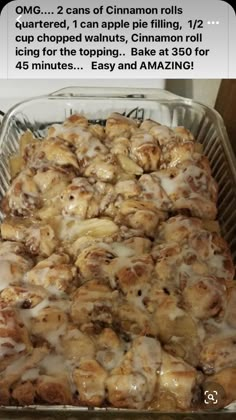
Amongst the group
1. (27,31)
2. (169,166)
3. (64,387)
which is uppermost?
(27,31)

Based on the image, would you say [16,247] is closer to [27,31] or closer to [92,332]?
[92,332]

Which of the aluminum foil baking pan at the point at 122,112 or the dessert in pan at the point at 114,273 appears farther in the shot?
the aluminum foil baking pan at the point at 122,112

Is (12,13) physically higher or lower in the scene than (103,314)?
higher

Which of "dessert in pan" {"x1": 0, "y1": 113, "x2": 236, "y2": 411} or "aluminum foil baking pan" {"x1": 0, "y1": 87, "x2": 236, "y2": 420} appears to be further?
"aluminum foil baking pan" {"x1": 0, "y1": 87, "x2": 236, "y2": 420}

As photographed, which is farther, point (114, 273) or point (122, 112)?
point (122, 112)

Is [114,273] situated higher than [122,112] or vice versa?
[122,112]

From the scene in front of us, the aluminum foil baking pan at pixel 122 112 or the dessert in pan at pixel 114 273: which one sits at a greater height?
the aluminum foil baking pan at pixel 122 112

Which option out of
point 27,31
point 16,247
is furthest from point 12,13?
point 16,247

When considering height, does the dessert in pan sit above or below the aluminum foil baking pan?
below
